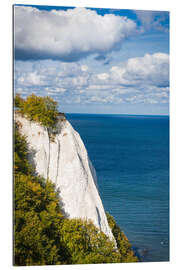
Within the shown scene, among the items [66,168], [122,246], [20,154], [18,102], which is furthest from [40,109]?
[122,246]

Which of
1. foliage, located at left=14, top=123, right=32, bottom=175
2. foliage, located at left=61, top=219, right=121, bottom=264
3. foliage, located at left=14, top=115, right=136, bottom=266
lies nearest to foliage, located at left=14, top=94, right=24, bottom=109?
foliage, located at left=14, top=123, right=32, bottom=175

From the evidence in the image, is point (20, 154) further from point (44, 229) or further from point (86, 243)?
point (86, 243)

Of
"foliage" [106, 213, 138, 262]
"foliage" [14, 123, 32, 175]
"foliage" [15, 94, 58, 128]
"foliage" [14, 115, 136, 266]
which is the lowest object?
"foliage" [106, 213, 138, 262]

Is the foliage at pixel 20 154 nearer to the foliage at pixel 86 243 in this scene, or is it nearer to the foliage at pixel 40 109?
the foliage at pixel 40 109

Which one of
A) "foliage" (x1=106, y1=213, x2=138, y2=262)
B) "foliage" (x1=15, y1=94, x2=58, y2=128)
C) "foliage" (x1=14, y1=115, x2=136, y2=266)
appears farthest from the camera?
"foliage" (x1=106, y1=213, x2=138, y2=262)

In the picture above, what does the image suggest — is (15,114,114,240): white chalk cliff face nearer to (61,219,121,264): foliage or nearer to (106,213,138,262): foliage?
(61,219,121,264): foliage

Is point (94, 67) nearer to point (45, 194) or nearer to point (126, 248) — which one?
point (45, 194)
